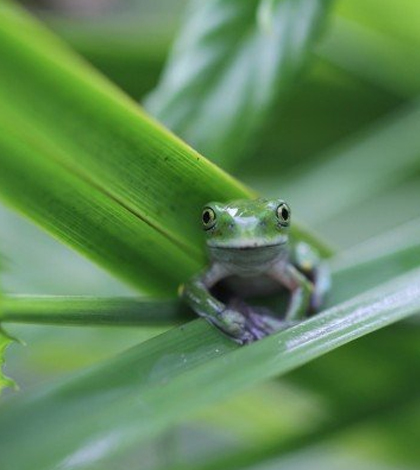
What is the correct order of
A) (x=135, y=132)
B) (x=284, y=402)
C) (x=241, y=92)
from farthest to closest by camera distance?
(x=284, y=402), (x=241, y=92), (x=135, y=132)

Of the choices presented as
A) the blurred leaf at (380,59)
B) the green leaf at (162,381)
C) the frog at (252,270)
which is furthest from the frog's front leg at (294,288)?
the blurred leaf at (380,59)

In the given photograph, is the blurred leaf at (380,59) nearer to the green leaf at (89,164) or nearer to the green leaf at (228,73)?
the green leaf at (228,73)

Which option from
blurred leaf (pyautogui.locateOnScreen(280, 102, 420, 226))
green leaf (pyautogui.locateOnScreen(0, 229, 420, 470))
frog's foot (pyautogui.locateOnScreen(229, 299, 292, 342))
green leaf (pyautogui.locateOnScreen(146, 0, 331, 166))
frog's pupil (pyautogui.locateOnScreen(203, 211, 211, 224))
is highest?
blurred leaf (pyautogui.locateOnScreen(280, 102, 420, 226))

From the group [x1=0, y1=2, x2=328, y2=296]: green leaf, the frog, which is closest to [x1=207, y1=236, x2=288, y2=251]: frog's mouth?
the frog

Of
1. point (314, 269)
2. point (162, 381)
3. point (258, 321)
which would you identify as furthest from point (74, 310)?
point (314, 269)

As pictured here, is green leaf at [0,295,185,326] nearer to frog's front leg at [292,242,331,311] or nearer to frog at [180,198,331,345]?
frog at [180,198,331,345]

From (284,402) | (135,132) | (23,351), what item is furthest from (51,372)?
(135,132)

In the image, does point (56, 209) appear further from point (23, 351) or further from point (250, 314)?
point (23, 351)
